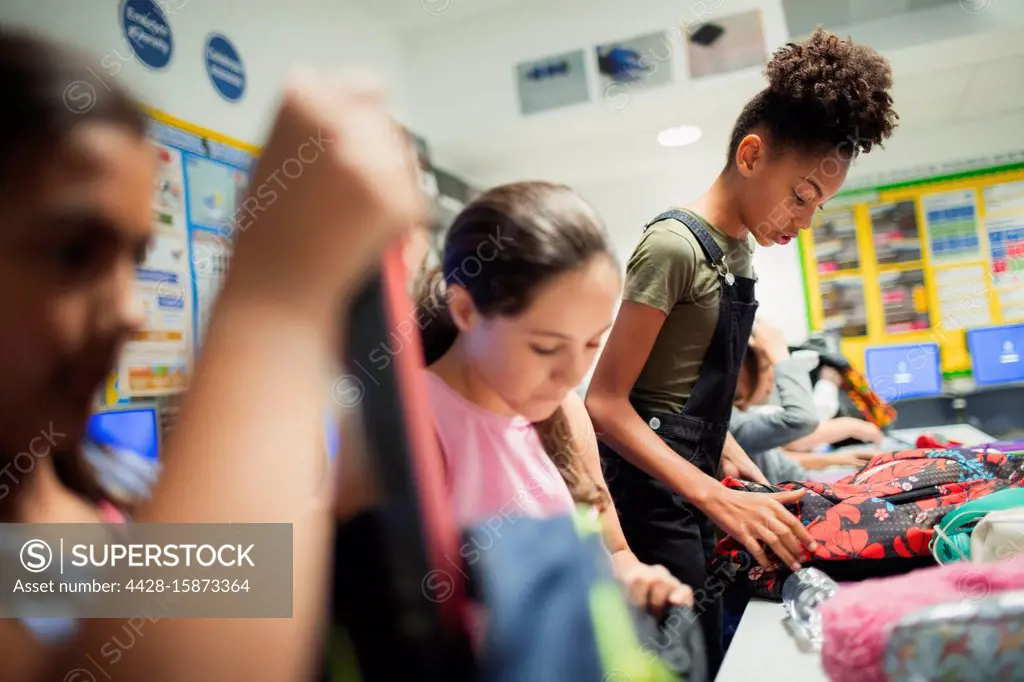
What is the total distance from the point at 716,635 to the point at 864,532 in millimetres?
234

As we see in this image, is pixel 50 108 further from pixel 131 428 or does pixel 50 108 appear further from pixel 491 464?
pixel 491 464

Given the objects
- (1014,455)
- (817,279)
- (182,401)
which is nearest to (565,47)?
(817,279)

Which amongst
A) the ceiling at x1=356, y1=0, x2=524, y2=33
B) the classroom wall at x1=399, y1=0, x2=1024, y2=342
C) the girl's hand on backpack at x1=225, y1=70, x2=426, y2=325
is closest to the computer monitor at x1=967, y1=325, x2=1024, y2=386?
the classroom wall at x1=399, y1=0, x2=1024, y2=342

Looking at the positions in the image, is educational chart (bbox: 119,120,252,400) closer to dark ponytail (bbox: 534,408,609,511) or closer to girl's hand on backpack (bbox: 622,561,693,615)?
dark ponytail (bbox: 534,408,609,511)

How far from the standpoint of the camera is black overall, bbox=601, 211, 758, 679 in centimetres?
63

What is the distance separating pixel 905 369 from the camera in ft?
3.16

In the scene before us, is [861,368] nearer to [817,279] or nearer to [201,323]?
[817,279]

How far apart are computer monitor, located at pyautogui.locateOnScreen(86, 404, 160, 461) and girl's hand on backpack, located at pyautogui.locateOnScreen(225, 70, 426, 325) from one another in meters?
0.14

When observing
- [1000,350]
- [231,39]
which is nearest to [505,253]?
[231,39]

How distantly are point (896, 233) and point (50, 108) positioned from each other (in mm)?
961

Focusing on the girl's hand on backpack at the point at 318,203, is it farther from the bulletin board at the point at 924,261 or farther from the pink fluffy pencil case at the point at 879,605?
the bulletin board at the point at 924,261

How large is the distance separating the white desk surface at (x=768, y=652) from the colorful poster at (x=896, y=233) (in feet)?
1.72

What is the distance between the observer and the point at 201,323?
32 cm

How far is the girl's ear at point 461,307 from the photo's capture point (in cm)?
44
